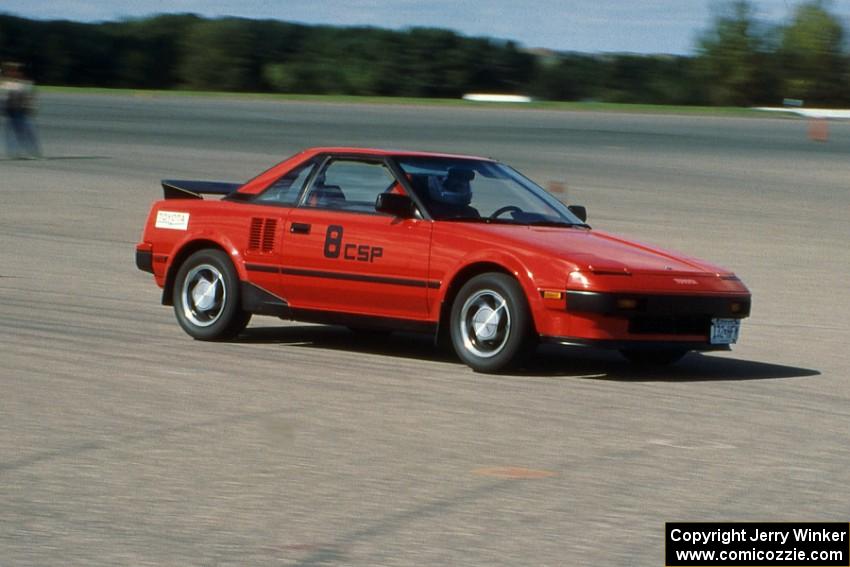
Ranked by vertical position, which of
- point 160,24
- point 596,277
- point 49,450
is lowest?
point 49,450

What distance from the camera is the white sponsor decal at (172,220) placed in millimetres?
10623

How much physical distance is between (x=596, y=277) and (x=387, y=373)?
54.7 inches

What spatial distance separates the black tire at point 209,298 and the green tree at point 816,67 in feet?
221

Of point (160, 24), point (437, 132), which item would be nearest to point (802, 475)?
point (437, 132)

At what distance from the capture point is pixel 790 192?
1049 inches

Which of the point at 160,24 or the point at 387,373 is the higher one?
the point at 160,24

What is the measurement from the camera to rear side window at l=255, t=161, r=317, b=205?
10258mm

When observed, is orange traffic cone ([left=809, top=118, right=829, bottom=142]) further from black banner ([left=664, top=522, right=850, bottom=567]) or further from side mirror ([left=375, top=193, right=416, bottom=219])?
black banner ([left=664, top=522, right=850, bottom=567])

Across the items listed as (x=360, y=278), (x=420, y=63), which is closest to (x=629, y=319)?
(x=360, y=278)

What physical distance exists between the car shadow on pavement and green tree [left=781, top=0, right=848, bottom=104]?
218 ft

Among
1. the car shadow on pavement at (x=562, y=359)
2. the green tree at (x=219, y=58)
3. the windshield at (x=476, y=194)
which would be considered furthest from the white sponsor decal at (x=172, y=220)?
the green tree at (x=219, y=58)

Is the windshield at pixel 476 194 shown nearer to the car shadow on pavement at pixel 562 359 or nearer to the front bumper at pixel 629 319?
the car shadow on pavement at pixel 562 359

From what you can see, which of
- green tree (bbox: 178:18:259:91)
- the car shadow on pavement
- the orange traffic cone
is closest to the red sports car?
the car shadow on pavement

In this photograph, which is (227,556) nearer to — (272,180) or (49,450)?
(49,450)
